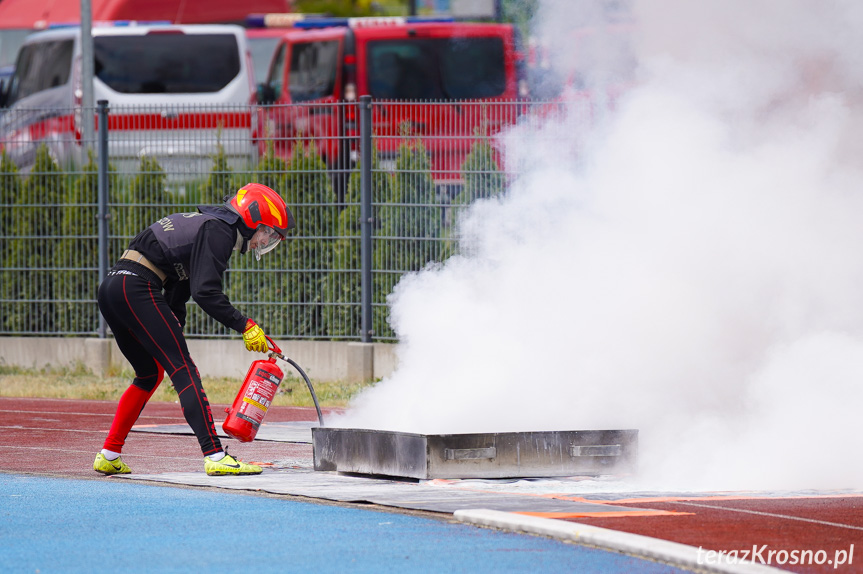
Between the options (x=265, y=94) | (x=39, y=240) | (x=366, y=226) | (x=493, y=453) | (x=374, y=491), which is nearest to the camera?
(x=374, y=491)

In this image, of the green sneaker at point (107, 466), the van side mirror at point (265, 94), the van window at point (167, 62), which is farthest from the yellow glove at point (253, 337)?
the van window at point (167, 62)

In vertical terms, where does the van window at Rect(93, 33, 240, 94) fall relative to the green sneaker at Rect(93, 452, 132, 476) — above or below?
above

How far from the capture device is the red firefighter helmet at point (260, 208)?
8.17 m

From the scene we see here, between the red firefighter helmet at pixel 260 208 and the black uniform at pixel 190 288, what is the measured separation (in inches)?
2.4

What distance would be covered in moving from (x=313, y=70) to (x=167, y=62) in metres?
1.86

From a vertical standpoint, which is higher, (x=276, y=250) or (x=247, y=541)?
(x=276, y=250)

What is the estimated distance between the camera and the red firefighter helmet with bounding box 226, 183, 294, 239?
8172 mm

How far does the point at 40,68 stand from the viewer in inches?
784

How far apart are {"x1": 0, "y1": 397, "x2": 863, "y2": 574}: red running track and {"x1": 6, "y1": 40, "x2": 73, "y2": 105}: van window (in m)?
8.70

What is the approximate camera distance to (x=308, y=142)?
13.7 metres

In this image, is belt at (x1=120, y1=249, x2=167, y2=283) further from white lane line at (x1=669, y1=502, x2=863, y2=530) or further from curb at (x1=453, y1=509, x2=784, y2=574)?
white lane line at (x1=669, y1=502, x2=863, y2=530)

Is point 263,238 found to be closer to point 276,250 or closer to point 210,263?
point 210,263

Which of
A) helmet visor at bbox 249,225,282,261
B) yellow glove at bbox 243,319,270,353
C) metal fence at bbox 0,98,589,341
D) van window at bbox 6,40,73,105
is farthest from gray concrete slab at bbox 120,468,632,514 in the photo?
van window at bbox 6,40,73,105

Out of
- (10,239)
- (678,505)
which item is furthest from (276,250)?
(678,505)
